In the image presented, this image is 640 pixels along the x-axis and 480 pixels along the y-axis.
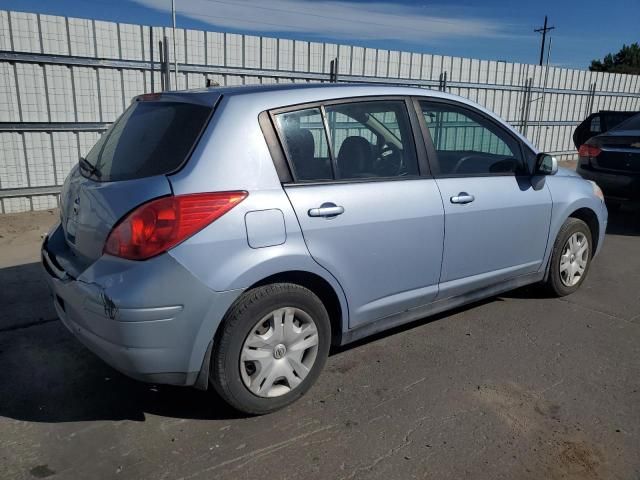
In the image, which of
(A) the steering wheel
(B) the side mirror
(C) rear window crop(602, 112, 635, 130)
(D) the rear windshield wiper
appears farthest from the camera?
(C) rear window crop(602, 112, 635, 130)

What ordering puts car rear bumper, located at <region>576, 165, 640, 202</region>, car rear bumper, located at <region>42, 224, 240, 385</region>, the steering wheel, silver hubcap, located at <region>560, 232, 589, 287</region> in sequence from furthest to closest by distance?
car rear bumper, located at <region>576, 165, 640, 202</region>
silver hubcap, located at <region>560, 232, 589, 287</region>
the steering wheel
car rear bumper, located at <region>42, 224, 240, 385</region>

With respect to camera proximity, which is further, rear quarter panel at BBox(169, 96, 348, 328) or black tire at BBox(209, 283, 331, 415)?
black tire at BBox(209, 283, 331, 415)

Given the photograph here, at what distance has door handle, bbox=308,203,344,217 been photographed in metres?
2.84

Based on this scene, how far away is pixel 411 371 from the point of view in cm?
339

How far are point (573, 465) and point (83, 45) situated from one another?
7093mm

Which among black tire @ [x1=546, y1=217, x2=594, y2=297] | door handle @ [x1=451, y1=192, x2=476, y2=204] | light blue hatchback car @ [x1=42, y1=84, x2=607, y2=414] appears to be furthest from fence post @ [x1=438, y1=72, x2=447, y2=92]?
door handle @ [x1=451, y1=192, x2=476, y2=204]

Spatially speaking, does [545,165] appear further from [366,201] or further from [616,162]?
[616,162]

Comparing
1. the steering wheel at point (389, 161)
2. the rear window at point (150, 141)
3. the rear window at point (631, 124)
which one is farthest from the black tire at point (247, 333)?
the rear window at point (631, 124)

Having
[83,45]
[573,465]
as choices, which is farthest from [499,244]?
[83,45]

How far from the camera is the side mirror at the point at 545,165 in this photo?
3988 millimetres

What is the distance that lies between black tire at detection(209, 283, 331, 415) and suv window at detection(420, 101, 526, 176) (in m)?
1.31

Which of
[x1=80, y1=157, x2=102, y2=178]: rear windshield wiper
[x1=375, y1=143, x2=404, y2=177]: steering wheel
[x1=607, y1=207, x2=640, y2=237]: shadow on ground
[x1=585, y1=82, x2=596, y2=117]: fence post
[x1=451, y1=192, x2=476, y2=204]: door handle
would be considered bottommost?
[x1=607, y1=207, x2=640, y2=237]: shadow on ground

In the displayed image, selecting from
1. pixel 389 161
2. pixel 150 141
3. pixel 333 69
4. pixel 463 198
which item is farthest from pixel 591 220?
pixel 333 69

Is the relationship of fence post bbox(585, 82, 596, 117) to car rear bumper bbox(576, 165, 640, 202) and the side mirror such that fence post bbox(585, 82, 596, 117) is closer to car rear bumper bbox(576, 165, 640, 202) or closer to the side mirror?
car rear bumper bbox(576, 165, 640, 202)
